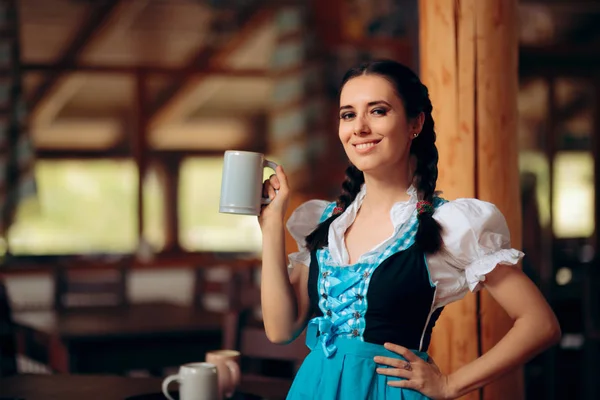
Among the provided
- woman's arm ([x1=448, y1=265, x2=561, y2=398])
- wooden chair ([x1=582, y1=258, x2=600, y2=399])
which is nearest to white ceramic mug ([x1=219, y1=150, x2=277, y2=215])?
woman's arm ([x1=448, y1=265, x2=561, y2=398])

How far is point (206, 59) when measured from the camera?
6.32 meters

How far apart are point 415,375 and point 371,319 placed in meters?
0.11

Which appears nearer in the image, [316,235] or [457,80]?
[316,235]

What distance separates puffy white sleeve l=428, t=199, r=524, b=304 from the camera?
138cm

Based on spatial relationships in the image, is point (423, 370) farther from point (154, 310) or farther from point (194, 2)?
point (194, 2)

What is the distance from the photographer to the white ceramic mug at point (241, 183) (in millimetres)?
1440

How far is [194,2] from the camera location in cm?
614

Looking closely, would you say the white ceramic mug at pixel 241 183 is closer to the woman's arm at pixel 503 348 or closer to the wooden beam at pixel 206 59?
the woman's arm at pixel 503 348

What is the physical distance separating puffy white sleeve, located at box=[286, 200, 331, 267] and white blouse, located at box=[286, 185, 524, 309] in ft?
0.38

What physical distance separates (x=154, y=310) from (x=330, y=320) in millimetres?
2603

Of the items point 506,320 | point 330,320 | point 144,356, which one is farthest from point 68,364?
point 330,320

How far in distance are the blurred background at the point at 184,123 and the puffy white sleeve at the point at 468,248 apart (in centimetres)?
405

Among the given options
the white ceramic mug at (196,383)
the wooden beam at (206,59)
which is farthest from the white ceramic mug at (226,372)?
the wooden beam at (206,59)

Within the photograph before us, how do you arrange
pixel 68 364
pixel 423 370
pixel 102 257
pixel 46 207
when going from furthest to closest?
pixel 46 207, pixel 102 257, pixel 68 364, pixel 423 370
